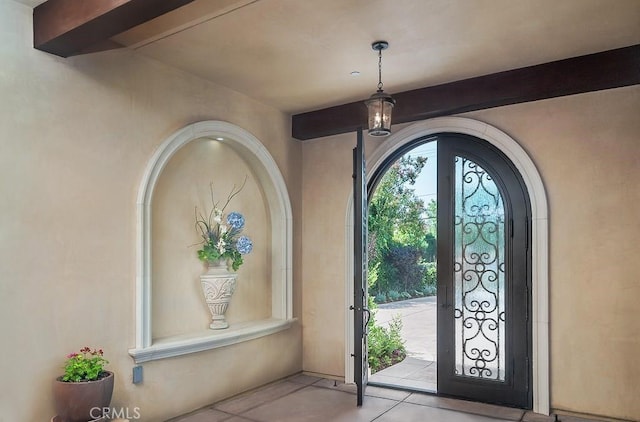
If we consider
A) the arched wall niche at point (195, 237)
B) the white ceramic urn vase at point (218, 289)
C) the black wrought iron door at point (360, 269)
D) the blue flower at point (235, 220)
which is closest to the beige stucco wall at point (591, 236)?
the black wrought iron door at point (360, 269)

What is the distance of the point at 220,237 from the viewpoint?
4.30 meters

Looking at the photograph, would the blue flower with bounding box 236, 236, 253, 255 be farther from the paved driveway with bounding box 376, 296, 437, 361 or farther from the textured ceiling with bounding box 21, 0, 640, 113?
the paved driveway with bounding box 376, 296, 437, 361

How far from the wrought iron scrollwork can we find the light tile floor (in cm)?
37

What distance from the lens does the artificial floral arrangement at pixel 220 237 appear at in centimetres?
423

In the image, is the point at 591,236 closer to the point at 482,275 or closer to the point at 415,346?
the point at 482,275

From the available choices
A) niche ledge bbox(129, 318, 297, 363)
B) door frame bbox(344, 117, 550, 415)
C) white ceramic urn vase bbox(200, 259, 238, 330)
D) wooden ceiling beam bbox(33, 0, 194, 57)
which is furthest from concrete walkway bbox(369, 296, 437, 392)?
wooden ceiling beam bbox(33, 0, 194, 57)

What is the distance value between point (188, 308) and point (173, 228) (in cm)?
71

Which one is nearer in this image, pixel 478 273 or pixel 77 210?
pixel 77 210

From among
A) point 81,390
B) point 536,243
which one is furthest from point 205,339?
point 536,243

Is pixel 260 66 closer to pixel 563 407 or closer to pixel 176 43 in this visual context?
pixel 176 43

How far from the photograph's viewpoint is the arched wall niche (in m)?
3.62

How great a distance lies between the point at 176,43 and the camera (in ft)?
11.4

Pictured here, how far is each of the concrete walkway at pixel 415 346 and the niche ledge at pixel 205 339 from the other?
120 centimetres

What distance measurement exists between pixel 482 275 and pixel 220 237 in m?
2.37
